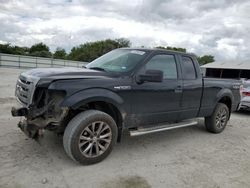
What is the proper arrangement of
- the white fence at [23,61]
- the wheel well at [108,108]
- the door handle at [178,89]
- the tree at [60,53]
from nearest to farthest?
1. the wheel well at [108,108]
2. the door handle at [178,89]
3. the white fence at [23,61]
4. the tree at [60,53]

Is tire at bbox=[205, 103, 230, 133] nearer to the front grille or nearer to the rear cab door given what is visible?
the rear cab door

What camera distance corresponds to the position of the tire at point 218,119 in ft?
21.2

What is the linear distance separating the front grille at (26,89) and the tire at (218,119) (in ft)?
14.1

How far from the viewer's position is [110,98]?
4262 millimetres

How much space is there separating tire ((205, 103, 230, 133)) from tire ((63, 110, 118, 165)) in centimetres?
305

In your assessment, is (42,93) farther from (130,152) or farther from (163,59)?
(163,59)

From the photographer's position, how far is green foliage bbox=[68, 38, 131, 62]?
59.3 meters

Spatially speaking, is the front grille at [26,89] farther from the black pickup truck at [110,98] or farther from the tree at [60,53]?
the tree at [60,53]

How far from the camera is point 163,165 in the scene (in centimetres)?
436

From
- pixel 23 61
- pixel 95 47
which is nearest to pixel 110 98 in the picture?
pixel 23 61

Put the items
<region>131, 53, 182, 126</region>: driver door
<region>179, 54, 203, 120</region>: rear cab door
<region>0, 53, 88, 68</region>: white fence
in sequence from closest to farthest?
<region>131, 53, 182, 126</region>: driver door → <region>179, 54, 203, 120</region>: rear cab door → <region>0, 53, 88, 68</region>: white fence

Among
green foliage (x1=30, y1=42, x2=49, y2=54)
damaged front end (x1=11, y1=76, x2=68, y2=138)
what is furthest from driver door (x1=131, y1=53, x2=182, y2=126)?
green foliage (x1=30, y1=42, x2=49, y2=54)

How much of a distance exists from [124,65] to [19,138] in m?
2.44

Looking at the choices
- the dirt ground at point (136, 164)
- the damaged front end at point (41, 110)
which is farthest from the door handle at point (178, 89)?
the damaged front end at point (41, 110)
